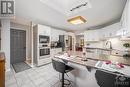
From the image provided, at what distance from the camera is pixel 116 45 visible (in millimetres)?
4531

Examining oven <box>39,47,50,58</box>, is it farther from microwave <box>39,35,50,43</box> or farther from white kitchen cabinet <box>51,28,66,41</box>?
white kitchen cabinet <box>51,28,66,41</box>

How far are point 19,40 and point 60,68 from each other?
3894 millimetres

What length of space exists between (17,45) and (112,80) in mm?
4891

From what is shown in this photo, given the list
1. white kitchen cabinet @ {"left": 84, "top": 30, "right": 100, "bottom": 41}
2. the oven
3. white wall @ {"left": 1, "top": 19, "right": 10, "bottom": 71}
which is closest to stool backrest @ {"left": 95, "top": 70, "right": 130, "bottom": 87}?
the oven

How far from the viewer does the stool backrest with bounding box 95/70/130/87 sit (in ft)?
3.36

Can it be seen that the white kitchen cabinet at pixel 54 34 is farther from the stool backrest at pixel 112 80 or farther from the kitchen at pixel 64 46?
the stool backrest at pixel 112 80

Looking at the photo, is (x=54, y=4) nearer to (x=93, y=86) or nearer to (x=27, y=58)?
(x=93, y=86)

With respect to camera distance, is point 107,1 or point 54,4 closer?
point 107,1

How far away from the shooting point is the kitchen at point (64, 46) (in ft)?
5.87

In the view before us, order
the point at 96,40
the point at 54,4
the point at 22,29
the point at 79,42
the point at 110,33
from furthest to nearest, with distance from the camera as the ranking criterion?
1. the point at 79,42
2. the point at 96,40
3. the point at 22,29
4. the point at 110,33
5. the point at 54,4

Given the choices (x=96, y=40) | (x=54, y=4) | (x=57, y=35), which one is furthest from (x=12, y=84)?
(x=96, y=40)

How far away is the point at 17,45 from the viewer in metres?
4.61

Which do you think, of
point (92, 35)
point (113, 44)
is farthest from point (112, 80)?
point (92, 35)

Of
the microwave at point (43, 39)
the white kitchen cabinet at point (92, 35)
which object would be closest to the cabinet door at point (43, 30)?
the microwave at point (43, 39)
